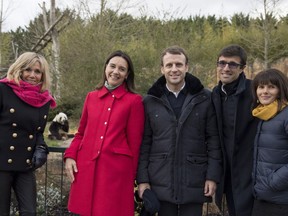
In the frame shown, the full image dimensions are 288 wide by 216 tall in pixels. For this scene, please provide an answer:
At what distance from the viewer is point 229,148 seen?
9.34ft

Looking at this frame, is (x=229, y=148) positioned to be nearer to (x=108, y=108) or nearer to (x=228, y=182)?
(x=228, y=182)

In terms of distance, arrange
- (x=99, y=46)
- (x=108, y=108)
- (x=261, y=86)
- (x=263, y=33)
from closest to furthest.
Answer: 1. (x=261, y=86)
2. (x=108, y=108)
3. (x=99, y=46)
4. (x=263, y=33)

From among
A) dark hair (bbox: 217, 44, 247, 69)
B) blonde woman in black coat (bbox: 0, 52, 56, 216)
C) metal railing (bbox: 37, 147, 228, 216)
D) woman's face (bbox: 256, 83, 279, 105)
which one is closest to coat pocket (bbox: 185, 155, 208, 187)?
woman's face (bbox: 256, 83, 279, 105)

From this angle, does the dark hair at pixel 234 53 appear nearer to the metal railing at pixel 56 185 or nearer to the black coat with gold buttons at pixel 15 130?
the black coat with gold buttons at pixel 15 130

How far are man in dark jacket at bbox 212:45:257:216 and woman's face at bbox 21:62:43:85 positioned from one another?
1.45 m

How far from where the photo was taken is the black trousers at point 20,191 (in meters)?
2.87

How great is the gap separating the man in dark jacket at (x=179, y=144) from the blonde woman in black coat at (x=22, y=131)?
87cm

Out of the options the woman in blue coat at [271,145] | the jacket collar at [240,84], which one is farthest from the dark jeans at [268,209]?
the jacket collar at [240,84]

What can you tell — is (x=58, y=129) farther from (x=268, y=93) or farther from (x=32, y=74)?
(x=268, y=93)

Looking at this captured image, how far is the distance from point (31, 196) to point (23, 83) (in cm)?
90

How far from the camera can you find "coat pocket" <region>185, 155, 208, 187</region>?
9.02 ft

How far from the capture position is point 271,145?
2.60m

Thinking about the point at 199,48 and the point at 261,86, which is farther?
the point at 199,48

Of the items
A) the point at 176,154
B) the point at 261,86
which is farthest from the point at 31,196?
the point at 261,86
